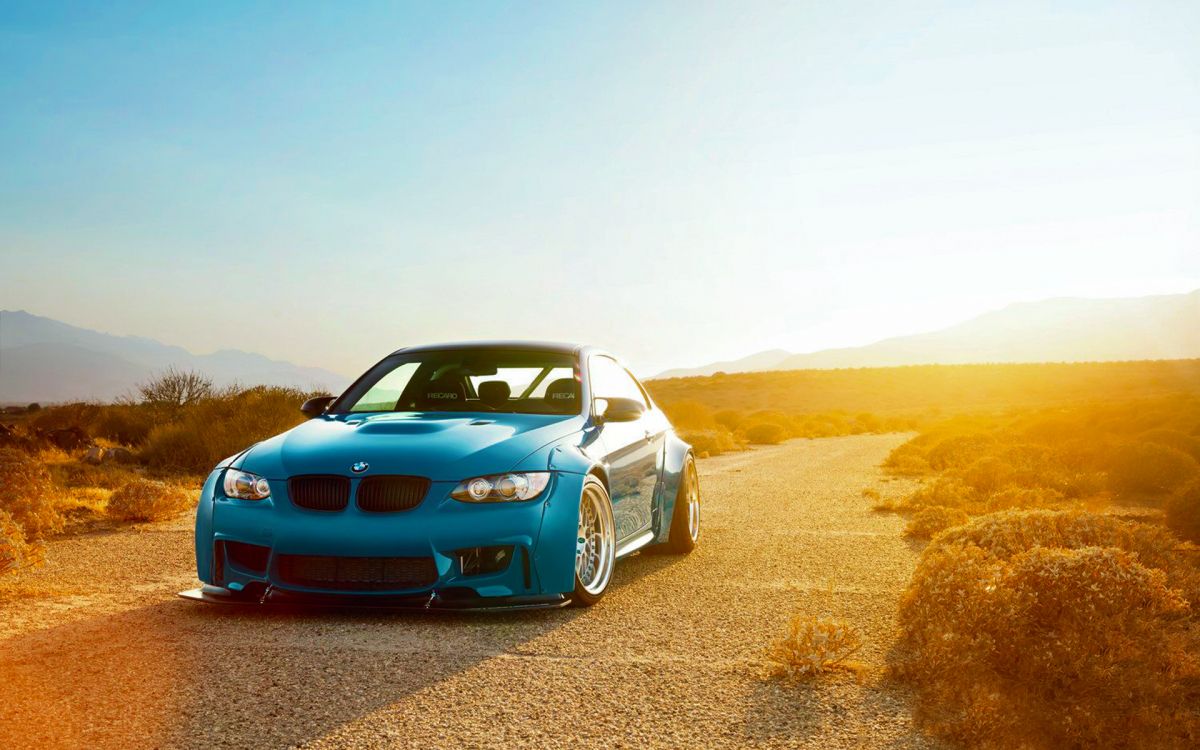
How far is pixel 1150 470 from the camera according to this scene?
13539mm

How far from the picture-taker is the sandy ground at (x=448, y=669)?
3926 millimetres

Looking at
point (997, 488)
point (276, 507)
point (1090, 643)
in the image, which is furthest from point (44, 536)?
point (997, 488)

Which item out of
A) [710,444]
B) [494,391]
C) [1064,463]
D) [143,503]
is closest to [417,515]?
[494,391]

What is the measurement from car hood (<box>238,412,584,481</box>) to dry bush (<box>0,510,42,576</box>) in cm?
189

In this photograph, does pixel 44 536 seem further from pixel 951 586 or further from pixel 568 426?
pixel 951 586

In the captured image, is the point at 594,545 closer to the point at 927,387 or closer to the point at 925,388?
the point at 925,388

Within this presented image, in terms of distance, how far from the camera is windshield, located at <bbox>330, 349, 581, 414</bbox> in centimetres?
706

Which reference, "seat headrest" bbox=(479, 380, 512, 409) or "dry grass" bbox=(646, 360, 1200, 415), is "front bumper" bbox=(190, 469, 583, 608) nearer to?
"seat headrest" bbox=(479, 380, 512, 409)

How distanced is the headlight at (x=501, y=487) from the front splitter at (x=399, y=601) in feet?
1.73

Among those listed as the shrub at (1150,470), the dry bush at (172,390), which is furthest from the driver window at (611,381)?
the dry bush at (172,390)

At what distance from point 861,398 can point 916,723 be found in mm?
80962

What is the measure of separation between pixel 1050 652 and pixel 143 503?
924 centimetres

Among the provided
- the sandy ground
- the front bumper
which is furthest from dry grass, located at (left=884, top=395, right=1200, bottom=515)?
the front bumper

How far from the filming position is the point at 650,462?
298 inches
